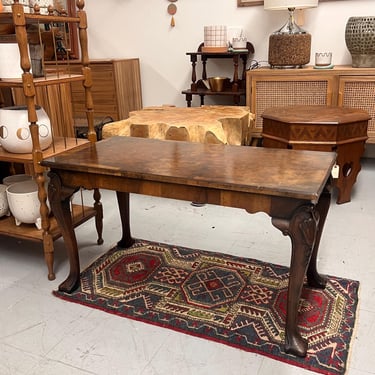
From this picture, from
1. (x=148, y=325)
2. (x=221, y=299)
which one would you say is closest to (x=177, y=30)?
(x=221, y=299)

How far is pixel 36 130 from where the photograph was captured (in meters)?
1.79

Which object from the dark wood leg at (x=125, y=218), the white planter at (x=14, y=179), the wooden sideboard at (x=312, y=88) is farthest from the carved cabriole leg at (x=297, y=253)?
the wooden sideboard at (x=312, y=88)

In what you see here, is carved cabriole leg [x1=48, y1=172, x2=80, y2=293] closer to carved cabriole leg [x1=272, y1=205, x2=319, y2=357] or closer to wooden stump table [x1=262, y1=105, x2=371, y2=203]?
carved cabriole leg [x1=272, y1=205, x2=319, y2=357]

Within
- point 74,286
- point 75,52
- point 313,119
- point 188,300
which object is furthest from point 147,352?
point 75,52

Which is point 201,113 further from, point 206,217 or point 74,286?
point 74,286

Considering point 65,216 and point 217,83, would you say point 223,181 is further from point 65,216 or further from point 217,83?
point 217,83

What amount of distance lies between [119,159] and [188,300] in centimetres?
67

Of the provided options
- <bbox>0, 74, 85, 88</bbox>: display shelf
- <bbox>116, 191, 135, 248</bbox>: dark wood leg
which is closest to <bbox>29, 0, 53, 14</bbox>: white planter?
<bbox>0, 74, 85, 88</bbox>: display shelf

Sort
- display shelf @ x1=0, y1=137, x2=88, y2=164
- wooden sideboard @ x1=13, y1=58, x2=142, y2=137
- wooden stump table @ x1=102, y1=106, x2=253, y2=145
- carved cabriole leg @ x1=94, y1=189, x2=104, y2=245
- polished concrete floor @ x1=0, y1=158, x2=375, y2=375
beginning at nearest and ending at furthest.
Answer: polished concrete floor @ x1=0, y1=158, x2=375, y2=375 → display shelf @ x1=0, y1=137, x2=88, y2=164 → carved cabriole leg @ x1=94, y1=189, x2=104, y2=245 → wooden stump table @ x1=102, y1=106, x2=253, y2=145 → wooden sideboard @ x1=13, y1=58, x2=142, y2=137

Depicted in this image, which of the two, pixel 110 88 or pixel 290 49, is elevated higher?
pixel 290 49

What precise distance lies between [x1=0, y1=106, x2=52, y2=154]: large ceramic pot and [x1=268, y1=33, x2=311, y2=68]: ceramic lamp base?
6.73 ft

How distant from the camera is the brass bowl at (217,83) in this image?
3.64 metres

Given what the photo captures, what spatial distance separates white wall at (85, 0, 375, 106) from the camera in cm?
348

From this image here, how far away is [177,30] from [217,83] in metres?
0.76
